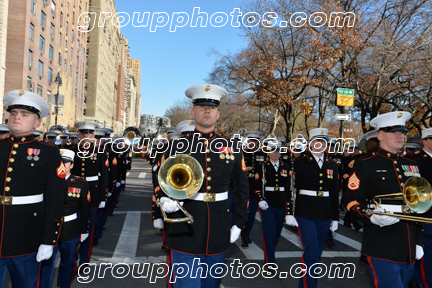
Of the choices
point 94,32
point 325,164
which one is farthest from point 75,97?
point 325,164

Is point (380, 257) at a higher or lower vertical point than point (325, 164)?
lower

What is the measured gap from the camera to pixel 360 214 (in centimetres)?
377

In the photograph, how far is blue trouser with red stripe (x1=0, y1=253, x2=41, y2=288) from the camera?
3.31 m

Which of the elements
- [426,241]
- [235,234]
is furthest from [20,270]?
[426,241]

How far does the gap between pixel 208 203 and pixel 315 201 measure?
7.97ft

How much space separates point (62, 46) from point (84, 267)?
5158 cm

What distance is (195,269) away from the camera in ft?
10.7

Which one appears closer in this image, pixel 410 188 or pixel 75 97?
pixel 410 188

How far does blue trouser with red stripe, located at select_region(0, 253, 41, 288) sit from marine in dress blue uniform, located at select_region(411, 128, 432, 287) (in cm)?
496

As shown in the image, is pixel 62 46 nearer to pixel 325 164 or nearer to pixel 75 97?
pixel 75 97

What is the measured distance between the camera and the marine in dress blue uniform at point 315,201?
16.4 ft

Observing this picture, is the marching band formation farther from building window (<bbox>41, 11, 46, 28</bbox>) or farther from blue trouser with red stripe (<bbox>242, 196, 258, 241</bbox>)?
building window (<bbox>41, 11, 46, 28</bbox>)

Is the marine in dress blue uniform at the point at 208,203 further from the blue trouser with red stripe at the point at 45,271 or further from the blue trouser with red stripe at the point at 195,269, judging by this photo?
the blue trouser with red stripe at the point at 45,271

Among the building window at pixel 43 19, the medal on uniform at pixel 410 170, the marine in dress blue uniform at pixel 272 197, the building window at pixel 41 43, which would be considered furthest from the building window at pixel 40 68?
the medal on uniform at pixel 410 170
